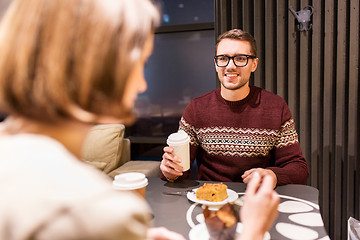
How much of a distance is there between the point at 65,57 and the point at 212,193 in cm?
88

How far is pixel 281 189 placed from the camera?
1.37 meters

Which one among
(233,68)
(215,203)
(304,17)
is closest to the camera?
(215,203)

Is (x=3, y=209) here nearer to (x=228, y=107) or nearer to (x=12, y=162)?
(x=12, y=162)

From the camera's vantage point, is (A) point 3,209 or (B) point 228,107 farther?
(B) point 228,107

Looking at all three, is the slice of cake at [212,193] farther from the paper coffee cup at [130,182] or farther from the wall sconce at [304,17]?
the wall sconce at [304,17]

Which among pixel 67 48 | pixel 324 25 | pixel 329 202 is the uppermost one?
pixel 324 25

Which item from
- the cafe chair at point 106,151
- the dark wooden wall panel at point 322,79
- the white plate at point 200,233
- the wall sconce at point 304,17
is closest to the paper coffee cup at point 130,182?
the white plate at point 200,233

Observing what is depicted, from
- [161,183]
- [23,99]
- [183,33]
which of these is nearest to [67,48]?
[23,99]

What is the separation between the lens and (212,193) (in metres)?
1.19

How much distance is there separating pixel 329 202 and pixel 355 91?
96 centimetres

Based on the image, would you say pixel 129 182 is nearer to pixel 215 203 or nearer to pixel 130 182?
pixel 130 182

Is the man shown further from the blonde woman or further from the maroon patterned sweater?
the blonde woman


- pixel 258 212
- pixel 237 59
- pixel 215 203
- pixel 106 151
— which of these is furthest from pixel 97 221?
pixel 106 151

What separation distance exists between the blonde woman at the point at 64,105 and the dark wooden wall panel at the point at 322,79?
7.54 feet
